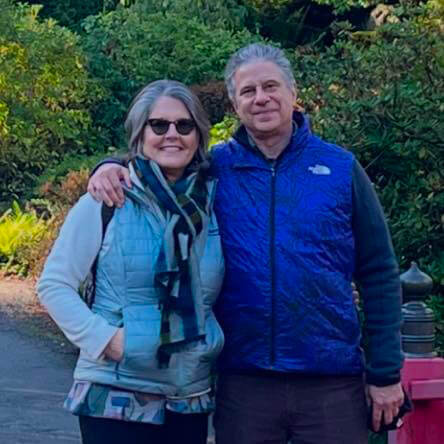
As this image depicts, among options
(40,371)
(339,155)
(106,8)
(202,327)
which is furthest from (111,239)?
(106,8)

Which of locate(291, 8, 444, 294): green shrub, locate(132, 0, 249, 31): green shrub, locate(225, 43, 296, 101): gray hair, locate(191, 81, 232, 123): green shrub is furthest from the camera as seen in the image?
locate(132, 0, 249, 31): green shrub

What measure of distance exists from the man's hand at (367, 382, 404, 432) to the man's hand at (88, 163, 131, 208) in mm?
1012

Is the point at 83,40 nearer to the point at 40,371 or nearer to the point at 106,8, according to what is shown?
the point at 106,8

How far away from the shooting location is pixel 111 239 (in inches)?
155

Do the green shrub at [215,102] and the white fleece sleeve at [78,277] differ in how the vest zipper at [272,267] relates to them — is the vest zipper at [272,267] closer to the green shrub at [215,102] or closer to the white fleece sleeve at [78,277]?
the white fleece sleeve at [78,277]

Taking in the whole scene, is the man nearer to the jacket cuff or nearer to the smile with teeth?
the jacket cuff

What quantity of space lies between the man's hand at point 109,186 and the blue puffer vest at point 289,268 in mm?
320

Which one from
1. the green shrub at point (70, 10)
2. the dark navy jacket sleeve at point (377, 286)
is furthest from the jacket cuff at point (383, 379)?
the green shrub at point (70, 10)

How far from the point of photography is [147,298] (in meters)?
3.91

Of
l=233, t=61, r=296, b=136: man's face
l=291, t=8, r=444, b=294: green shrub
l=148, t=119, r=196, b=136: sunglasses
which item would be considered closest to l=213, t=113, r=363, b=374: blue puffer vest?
l=233, t=61, r=296, b=136: man's face

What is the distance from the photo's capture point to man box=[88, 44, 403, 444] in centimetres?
399

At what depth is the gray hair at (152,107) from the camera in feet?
13.3

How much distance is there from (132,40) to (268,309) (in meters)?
14.1

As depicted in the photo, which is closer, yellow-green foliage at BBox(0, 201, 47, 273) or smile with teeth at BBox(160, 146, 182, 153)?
smile with teeth at BBox(160, 146, 182, 153)
